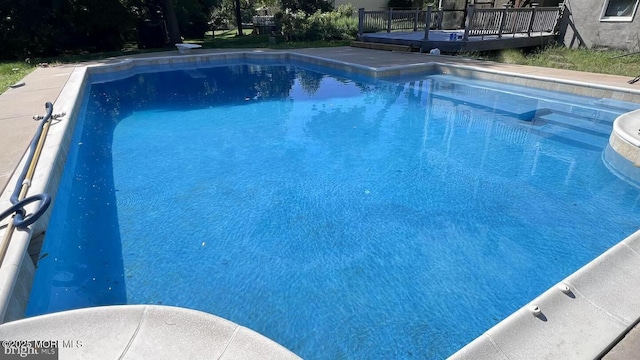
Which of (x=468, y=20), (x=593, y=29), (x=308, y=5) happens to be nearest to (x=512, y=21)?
(x=468, y=20)

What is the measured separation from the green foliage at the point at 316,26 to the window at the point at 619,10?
33.7ft

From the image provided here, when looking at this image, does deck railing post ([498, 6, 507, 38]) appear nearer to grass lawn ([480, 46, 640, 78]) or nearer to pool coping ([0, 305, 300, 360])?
grass lawn ([480, 46, 640, 78])

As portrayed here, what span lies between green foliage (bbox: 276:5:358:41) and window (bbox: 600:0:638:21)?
1028 cm

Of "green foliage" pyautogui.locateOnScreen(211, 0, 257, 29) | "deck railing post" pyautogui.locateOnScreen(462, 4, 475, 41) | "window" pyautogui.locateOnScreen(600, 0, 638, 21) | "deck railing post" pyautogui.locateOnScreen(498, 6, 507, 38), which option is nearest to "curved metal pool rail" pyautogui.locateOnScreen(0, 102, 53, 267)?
"deck railing post" pyautogui.locateOnScreen(462, 4, 475, 41)

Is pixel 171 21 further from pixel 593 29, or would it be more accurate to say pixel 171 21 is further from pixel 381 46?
pixel 593 29

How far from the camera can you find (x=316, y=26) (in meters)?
17.3

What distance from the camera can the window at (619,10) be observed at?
34.6ft

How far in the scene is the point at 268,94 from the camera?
938 centimetres

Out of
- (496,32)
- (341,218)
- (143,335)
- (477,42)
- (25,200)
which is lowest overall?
(341,218)

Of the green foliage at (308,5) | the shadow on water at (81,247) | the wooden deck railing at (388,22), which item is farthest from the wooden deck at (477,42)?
the shadow on water at (81,247)

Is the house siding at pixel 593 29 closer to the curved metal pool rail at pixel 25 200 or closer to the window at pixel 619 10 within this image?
the window at pixel 619 10

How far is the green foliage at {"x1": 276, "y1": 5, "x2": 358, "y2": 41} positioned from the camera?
16750 millimetres

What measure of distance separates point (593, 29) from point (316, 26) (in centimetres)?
1119

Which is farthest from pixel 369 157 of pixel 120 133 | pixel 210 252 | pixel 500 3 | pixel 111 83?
pixel 500 3
